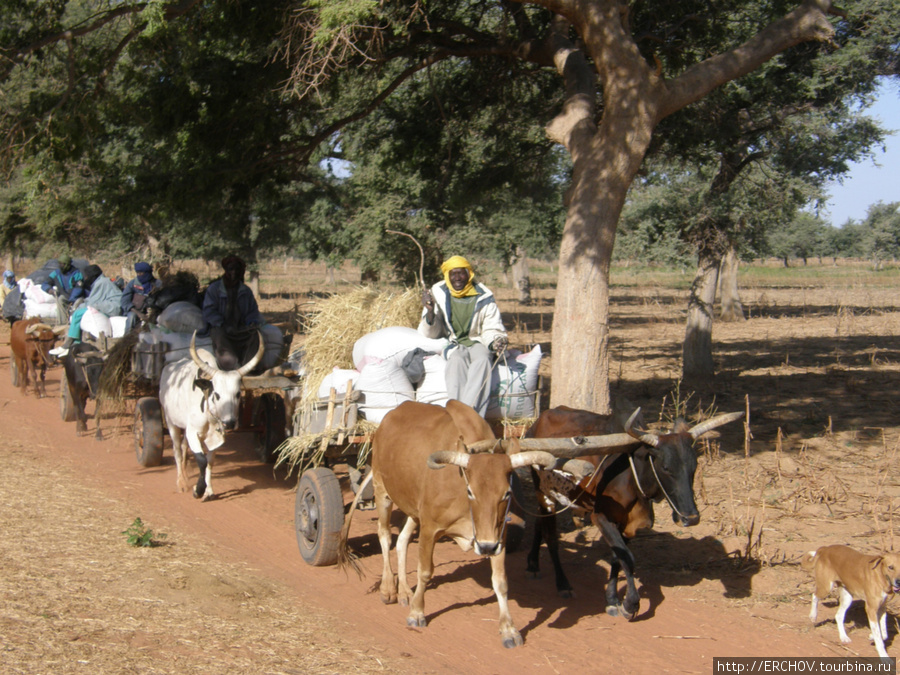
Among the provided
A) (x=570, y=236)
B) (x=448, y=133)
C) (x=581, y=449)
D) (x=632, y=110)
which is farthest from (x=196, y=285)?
(x=581, y=449)

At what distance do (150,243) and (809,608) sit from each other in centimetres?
2534

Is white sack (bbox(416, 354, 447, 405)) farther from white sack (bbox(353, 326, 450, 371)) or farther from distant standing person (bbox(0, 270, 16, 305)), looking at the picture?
distant standing person (bbox(0, 270, 16, 305))

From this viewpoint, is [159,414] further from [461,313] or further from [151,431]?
[461,313]

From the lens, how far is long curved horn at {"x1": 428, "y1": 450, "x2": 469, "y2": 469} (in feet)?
16.6

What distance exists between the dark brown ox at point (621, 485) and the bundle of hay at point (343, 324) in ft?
6.79

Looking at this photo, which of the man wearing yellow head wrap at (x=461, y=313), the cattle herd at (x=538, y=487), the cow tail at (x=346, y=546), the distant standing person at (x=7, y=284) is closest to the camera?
the cattle herd at (x=538, y=487)

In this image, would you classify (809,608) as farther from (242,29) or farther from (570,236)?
(242,29)

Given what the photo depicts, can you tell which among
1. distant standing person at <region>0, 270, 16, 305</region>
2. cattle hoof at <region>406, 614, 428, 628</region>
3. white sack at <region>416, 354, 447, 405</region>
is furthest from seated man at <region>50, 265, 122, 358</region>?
cattle hoof at <region>406, 614, 428, 628</region>

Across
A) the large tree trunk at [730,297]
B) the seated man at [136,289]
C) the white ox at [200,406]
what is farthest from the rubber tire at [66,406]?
the large tree trunk at [730,297]

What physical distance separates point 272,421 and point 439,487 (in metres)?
5.21

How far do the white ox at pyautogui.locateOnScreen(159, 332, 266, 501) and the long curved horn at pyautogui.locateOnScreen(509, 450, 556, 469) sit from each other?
4.08 m

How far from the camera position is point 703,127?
1227 centimetres

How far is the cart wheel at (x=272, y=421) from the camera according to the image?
10.2m

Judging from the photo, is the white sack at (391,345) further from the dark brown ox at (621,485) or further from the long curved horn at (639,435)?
the long curved horn at (639,435)
